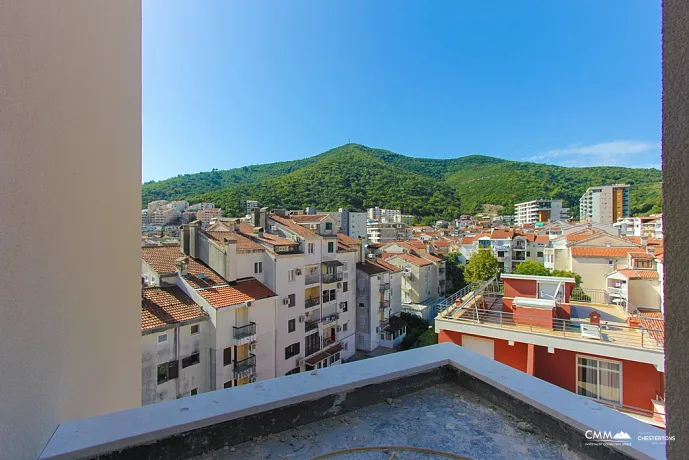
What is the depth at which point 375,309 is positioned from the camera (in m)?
16.5

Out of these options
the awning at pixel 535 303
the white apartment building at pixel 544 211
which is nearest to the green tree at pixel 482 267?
the awning at pixel 535 303

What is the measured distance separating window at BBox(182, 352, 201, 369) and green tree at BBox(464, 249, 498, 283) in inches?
724

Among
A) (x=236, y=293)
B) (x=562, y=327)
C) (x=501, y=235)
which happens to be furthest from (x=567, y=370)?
(x=501, y=235)

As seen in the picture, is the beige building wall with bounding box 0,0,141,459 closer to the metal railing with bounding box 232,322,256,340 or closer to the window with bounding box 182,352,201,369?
the window with bounding box 182,352,201,369

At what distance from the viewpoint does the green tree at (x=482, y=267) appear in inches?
869

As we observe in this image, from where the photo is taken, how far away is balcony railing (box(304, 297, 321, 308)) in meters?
13.0

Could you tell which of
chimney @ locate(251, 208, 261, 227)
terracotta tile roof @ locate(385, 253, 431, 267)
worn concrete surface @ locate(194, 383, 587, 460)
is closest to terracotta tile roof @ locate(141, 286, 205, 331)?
chimney @ locate(251, 208, 261, 227)

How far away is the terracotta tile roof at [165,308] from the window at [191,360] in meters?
1.01

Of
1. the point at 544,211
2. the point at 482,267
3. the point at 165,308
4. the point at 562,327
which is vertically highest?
the point at 544,211

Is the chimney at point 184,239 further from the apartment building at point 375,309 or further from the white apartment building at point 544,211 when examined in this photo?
the white apartment building at point 544,211

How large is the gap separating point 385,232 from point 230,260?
1260 inches

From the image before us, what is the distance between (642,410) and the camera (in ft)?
15.7

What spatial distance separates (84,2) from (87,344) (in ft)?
4.26

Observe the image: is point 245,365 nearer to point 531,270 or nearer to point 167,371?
point 167,371
